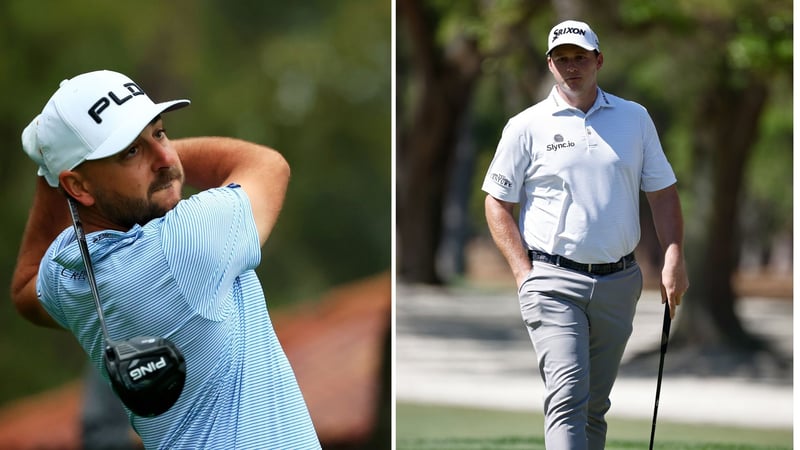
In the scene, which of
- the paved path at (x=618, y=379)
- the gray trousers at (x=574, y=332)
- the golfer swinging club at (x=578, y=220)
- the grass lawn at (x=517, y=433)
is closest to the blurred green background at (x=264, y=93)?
the grass lawn at (x=517, y=433)

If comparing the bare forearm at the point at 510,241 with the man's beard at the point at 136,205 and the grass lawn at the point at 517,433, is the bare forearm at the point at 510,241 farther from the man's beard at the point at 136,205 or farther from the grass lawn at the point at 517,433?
the man's beard at the point at 136,205

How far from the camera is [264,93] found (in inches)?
365

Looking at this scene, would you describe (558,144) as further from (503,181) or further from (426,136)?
(426,136)

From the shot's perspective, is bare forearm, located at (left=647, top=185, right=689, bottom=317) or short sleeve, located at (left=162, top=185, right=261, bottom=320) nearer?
short sleeve, located at (left=162, top=185, right=261, bottom=320)

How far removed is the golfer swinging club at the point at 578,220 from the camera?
4.45m

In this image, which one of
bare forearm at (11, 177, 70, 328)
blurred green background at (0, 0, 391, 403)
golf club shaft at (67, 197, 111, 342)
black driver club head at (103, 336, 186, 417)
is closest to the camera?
black driver club head at (103, 336, 186, 417)

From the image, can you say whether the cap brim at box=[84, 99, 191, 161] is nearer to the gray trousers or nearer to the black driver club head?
the black driver club head

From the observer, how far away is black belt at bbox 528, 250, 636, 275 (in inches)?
177

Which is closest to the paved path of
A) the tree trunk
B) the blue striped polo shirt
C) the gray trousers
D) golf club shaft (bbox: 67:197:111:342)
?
the tree trunk

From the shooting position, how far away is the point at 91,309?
2.59 m

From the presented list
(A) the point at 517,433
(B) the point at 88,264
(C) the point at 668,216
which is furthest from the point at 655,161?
(A) the point at 517,433

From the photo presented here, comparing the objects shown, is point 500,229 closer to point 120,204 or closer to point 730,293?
point 120,204

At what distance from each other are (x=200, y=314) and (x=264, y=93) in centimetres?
687

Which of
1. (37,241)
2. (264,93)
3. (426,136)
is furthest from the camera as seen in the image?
(426,136)
